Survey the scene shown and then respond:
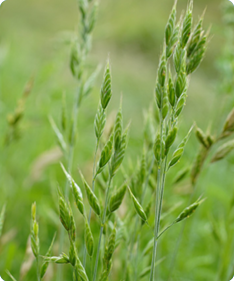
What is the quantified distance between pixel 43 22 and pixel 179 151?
31.1ft

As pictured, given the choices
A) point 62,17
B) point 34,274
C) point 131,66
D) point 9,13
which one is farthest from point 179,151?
point 62,17

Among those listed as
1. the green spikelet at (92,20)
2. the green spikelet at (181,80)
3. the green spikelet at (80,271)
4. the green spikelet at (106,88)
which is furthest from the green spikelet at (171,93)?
the green spikelet at (92,20)

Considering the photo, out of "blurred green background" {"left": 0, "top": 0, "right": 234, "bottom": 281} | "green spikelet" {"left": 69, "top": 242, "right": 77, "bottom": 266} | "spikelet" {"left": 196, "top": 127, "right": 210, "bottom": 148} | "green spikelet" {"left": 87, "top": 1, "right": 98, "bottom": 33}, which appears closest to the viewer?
"green spikelet" {"left": 69, "top": 242, "right": 77, "bottom": 266}

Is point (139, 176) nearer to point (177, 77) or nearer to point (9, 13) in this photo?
point (177, 77)

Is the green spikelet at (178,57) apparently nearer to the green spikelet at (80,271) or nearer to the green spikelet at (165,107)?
the green spikelet at (165,107)

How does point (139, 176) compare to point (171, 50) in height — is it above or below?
below

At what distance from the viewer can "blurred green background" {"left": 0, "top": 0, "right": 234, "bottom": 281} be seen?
4.97ft

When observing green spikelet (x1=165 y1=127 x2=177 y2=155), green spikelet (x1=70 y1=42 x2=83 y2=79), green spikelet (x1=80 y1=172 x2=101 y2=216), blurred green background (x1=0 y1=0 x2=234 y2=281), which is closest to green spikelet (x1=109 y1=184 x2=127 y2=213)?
green spikelet (x1=80 y1=172 x2=101 y2=216)

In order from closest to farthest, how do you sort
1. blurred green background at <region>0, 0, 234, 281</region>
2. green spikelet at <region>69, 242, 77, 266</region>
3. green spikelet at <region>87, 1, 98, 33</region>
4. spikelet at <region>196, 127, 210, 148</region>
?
green spikelet at <region>69, 242, 77, 266</region>
spikelet at <region>196, 127, 210, 148</region>
green spikelet at <region>87, 1, 98, 33</region>
blurred green background at <region>0, 0, 234, 281</region>

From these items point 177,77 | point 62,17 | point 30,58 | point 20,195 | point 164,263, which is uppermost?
point 62,17

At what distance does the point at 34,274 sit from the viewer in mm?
1341

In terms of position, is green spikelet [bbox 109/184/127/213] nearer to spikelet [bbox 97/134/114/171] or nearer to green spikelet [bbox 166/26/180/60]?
spikelet [bbox 97/134/114/171]

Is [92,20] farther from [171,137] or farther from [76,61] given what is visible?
[171,137]

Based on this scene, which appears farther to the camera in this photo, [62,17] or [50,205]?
[62,17]
